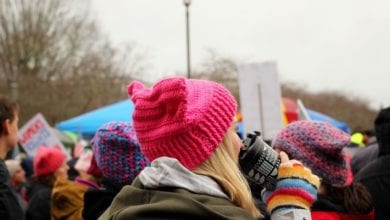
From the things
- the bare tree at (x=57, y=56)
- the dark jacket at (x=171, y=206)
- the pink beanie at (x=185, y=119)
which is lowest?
the bare tree at (x=57, y=56)

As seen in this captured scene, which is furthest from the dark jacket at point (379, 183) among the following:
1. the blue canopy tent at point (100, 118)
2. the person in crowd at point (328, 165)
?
the blue canopy tent at point (100, 118)

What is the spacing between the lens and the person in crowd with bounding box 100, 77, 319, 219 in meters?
1.71

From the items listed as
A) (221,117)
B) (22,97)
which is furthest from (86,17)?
(221,117)

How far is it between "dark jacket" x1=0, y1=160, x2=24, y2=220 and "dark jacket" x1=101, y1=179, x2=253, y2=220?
72.9 inches

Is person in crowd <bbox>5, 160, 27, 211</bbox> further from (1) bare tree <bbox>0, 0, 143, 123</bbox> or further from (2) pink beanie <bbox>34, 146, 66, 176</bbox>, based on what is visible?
(1) bare tree <bbox>0, 0, 143, 123</bbox>

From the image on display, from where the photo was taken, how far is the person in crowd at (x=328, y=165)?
2.67 m

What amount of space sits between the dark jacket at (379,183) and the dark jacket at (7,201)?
1961 mm

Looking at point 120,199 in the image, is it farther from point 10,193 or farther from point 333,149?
point 10,193

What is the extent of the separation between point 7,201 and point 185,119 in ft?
6.64

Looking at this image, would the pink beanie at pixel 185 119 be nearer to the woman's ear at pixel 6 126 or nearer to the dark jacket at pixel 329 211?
the dark jacket at pixel 329 211

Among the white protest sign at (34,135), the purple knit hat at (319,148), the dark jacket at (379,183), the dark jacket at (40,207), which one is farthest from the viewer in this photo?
the white protest sign at (34,135)

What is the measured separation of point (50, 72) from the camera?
1232 inches

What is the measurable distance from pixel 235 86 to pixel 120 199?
36.8m

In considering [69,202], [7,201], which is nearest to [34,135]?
[69,202]
